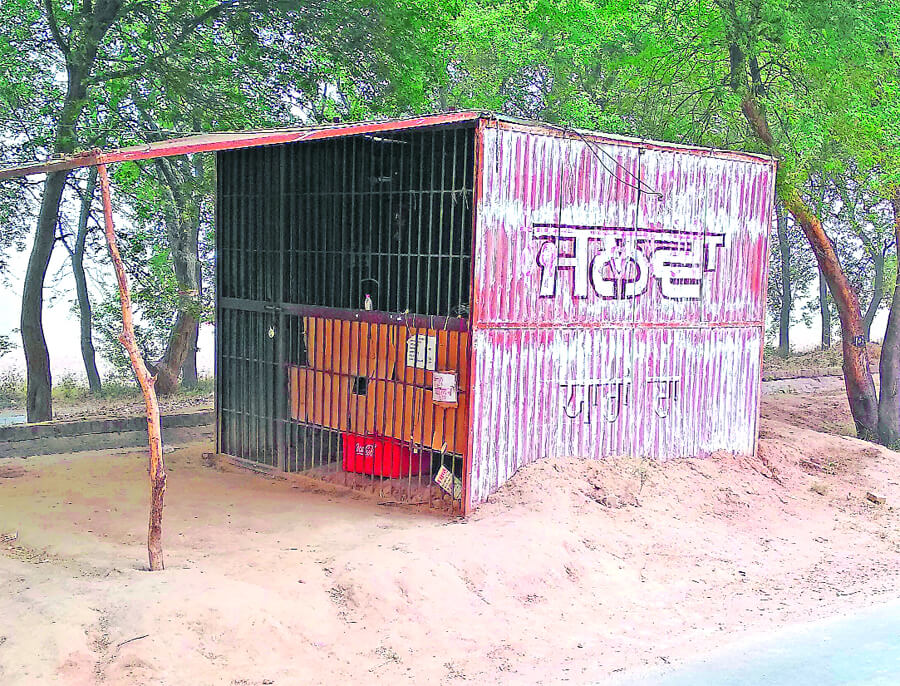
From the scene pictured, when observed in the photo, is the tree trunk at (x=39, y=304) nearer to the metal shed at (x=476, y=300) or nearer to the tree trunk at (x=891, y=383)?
the metal shed at (x=476, y=300)

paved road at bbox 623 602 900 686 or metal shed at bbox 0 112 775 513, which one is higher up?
→ metal shed at bbox 0 112 775 513

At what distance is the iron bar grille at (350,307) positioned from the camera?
9.87 metres

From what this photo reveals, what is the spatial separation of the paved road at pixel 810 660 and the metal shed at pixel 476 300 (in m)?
3.24

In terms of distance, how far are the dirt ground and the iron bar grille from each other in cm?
62

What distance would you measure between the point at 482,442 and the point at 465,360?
2.72 ft

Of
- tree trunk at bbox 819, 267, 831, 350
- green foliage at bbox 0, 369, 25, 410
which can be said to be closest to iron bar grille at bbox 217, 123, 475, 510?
green foliage at bbox 0, 369, 25, 410

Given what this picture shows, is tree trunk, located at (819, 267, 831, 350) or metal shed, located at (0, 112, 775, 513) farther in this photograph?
tree trunk, located at (819, 267, 831, 350)

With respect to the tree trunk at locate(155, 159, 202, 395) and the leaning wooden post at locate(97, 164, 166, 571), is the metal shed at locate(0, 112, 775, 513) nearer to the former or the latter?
the leaning wooden post at locate(97, 164, 166, 571)

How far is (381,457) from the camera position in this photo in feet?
35.4

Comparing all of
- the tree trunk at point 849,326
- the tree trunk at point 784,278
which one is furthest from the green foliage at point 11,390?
the tree trunk at point 784,278

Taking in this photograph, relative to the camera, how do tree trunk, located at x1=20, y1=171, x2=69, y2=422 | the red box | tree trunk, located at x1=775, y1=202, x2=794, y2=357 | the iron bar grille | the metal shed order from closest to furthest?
the metal shed
the iron bar grille
the red box
tree trunk, located at x1=20, y1=171, x2=69, y2=422
tree trunk, located at x1=775, y1=202, x2=794, y2=357

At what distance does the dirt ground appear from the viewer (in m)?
6.54

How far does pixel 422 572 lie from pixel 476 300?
2742 mm

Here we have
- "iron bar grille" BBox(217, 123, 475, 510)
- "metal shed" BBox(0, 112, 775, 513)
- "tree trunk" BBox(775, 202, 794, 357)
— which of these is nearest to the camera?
"metal shed" BBox(0, 112, 775, 513)
